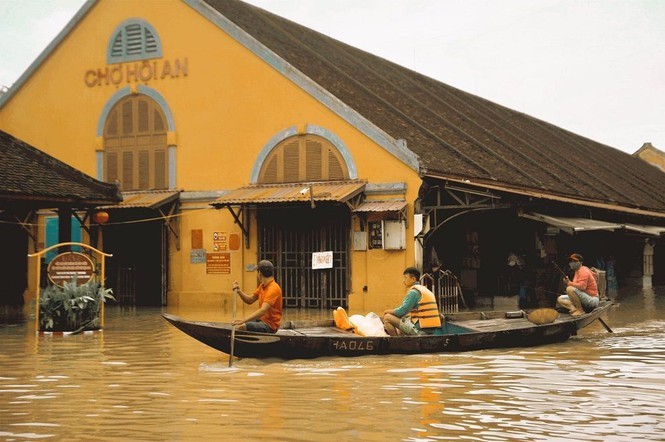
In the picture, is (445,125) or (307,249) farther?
(445,125)

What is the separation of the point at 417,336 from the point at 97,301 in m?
8.23

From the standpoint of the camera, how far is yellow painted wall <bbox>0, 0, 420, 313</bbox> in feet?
88.4

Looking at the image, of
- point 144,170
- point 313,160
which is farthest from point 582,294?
point 144,170

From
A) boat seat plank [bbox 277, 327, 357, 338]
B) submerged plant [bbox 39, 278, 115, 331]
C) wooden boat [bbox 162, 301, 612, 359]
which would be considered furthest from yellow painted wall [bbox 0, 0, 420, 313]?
boat seat plank [bbox 277, 327, 357, 338]

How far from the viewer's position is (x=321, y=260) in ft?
90.4

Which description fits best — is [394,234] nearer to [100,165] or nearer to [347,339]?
[100,165]

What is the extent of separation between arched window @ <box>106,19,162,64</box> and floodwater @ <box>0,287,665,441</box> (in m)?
13.6

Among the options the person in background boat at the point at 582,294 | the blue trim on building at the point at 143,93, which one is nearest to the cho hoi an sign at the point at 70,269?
the blue trim on building at the point at 143,93

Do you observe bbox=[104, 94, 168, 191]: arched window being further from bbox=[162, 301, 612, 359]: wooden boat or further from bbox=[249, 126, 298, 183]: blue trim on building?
bbox=[162, 301, 612, 359]: wooden boat

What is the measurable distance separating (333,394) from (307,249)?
16220mm

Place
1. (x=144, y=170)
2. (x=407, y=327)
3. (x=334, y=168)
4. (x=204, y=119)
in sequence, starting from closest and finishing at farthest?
(x=407, y=327) → (x=334, y=168) → (x=204, y=119) → (x=144, y=170)

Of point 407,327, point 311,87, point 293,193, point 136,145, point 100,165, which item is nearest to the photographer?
point 407,327

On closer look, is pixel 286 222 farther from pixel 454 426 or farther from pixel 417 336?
pixel 454 426

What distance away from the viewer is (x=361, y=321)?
675 inches
